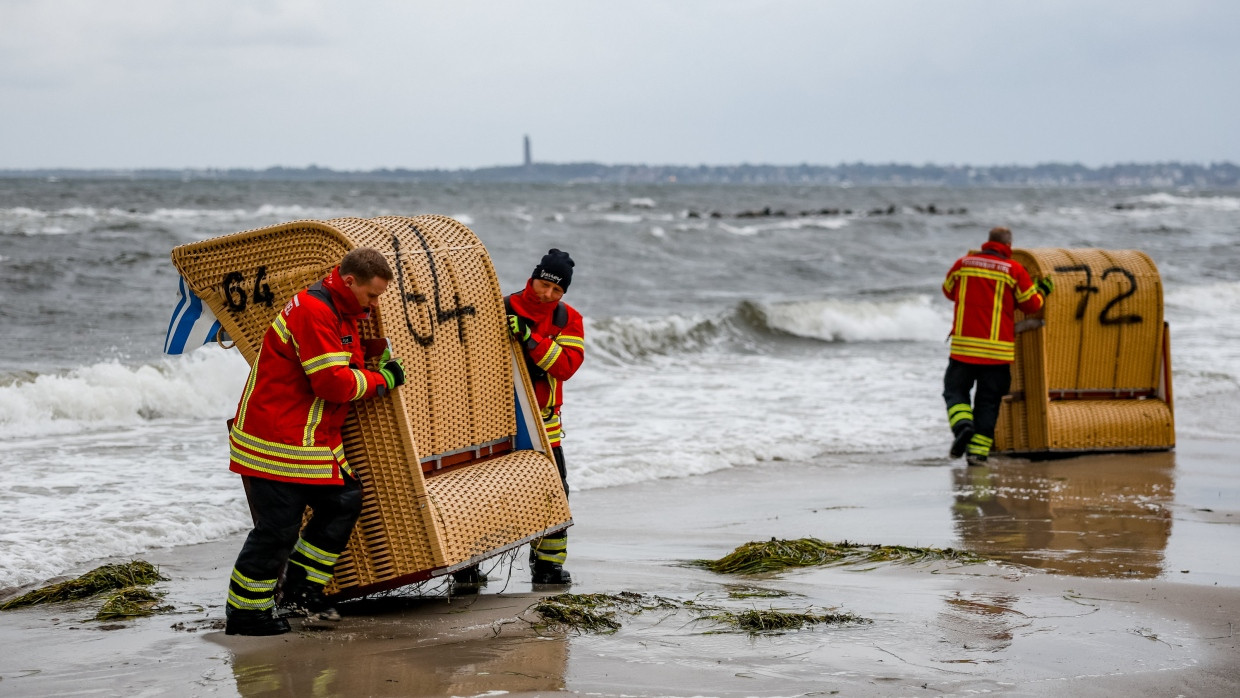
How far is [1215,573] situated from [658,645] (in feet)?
9.97

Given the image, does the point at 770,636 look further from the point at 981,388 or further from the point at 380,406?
the point at 981,388

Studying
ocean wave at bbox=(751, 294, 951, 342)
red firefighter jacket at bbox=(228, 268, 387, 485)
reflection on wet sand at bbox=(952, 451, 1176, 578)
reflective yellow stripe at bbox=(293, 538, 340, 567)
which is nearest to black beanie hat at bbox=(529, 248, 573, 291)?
red firefighter jacket at bbox=(228, 268, 387, 485)

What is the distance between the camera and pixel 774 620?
5.15 metres

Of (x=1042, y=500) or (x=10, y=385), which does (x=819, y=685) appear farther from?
(x=10, y=385)

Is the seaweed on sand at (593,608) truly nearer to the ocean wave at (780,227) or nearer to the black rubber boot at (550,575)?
the black rubber boot at (550,575)

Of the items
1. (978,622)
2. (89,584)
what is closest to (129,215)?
(89,584)

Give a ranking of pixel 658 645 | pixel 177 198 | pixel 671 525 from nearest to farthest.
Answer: pixel 658 645
pixel 671 525
pixel 177 198

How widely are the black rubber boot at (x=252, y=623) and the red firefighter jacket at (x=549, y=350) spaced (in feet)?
5.28

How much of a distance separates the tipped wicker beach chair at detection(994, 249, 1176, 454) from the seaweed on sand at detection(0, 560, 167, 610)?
6.83m

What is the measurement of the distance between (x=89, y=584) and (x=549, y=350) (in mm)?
2437

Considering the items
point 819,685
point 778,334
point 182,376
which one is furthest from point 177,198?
point 819,685

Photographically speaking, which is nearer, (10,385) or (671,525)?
(671,525)

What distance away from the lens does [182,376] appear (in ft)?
39.9

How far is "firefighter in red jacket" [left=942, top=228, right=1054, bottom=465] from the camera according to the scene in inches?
371
